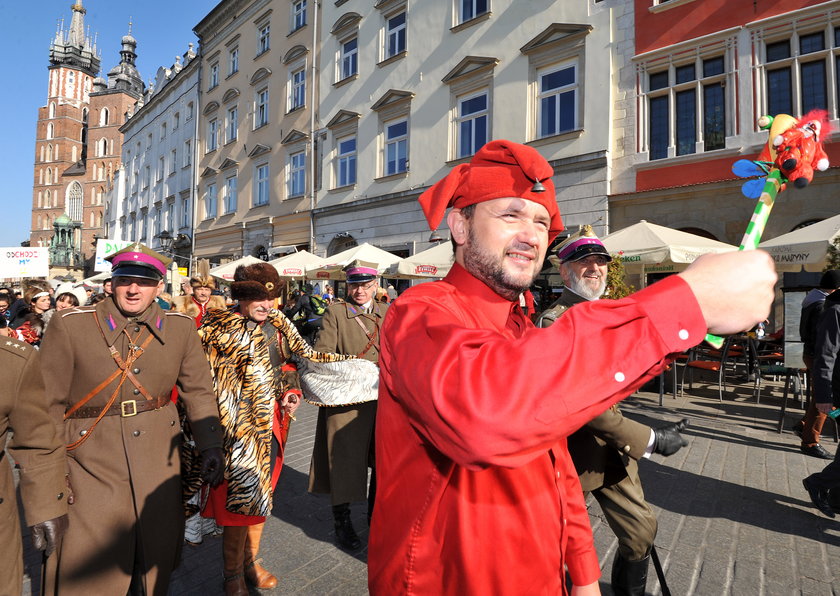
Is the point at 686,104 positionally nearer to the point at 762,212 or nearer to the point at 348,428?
the point at 348,428

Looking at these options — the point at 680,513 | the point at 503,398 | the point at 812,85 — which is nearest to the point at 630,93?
the point at 812,85

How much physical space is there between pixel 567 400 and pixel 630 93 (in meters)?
12.6

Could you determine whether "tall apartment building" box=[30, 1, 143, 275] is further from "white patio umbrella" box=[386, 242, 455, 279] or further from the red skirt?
the red skirt

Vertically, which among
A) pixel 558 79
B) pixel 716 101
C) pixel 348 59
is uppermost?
pixel 348 59

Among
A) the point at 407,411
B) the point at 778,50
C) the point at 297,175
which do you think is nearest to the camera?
the point at 407,411

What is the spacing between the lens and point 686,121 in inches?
431

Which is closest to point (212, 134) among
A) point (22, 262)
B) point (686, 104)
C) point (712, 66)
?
point (22, 262)

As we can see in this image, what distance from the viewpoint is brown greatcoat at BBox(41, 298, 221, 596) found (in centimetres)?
221

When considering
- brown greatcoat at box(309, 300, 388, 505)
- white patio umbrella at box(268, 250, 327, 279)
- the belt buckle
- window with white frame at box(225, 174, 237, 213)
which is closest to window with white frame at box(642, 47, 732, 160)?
white patio umbrella at box(268, 250, 327, 279)

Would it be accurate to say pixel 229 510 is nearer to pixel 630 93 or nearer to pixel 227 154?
pixel 630 93

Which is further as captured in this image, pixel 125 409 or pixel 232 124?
pixel 232 124

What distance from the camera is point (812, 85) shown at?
9609 mm

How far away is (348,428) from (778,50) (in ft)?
38.4

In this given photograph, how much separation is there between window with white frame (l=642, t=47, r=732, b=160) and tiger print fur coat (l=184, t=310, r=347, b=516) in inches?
428
